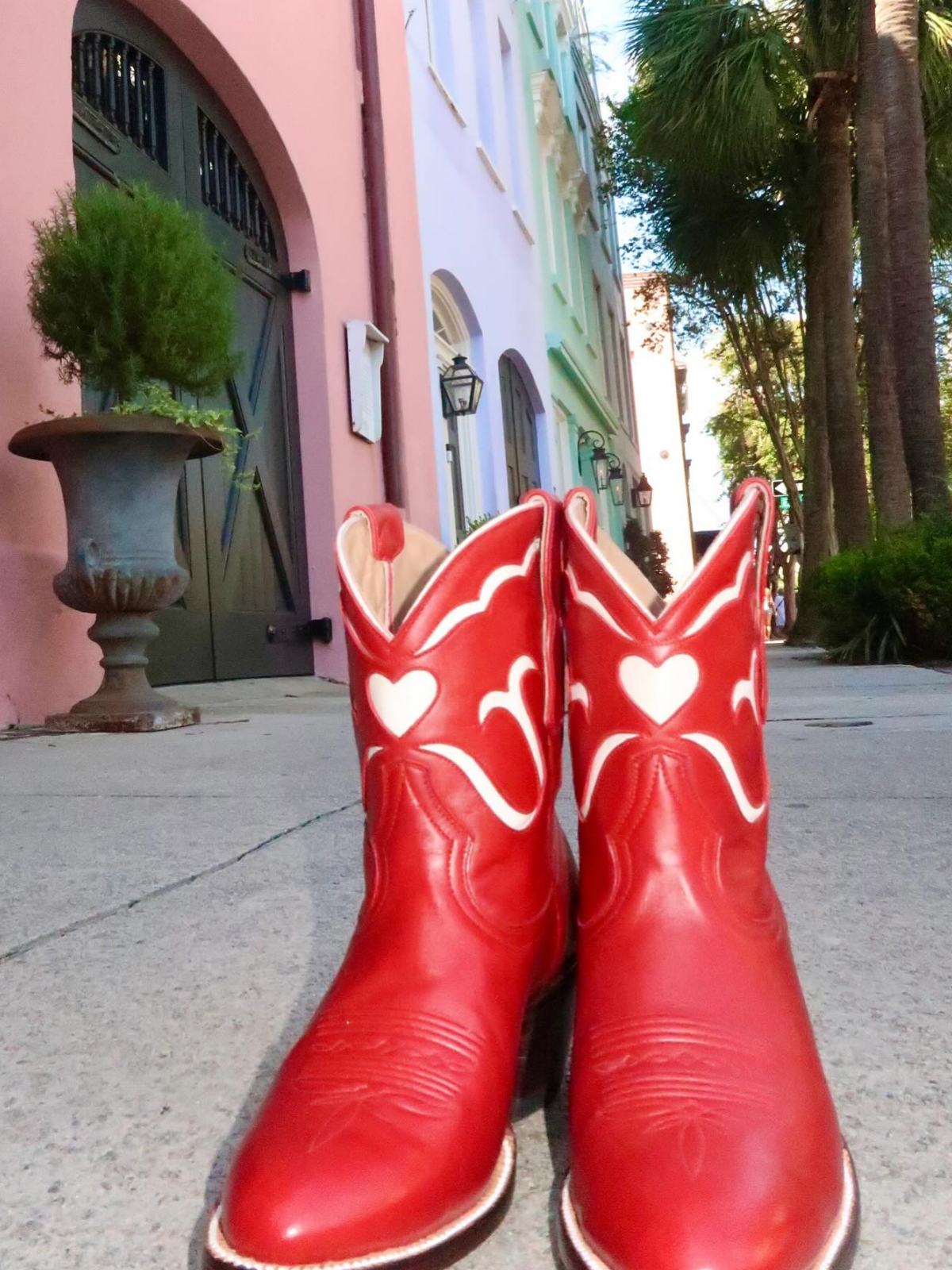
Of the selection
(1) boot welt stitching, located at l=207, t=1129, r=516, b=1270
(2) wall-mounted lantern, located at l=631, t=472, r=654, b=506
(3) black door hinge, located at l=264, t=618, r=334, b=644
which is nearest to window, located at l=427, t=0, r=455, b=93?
(3) black door hinge, located at l=264, t=618, r=334, b=644

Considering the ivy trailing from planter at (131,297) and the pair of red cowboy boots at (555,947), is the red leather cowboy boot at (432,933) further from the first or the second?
the ivy trailing from planter at (131,297)

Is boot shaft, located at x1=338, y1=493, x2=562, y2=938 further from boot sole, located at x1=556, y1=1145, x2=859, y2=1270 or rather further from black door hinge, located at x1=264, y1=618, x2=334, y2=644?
black door hinge, located at x1=264, y1=618, x2=334, y2=644

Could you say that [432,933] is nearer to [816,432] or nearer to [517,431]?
[517,431]

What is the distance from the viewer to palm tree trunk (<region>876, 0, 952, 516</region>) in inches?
319

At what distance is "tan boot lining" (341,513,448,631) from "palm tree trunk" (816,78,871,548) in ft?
31.5

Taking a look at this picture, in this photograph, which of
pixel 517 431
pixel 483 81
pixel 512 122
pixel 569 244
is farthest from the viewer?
pixel 569 244

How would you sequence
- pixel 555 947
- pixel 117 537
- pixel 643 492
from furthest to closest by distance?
pixel 643 492, pixel 117 537, pixel 555 947

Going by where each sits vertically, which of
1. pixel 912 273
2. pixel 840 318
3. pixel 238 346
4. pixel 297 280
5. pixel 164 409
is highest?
pixel 840 318

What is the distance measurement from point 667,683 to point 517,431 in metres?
10.5

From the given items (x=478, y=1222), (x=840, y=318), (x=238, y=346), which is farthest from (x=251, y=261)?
(x=840, y=318)

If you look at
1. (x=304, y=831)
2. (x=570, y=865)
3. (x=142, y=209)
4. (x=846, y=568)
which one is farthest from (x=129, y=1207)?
(x=846, y=568)

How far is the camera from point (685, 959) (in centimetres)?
85

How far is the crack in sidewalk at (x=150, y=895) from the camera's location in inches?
52.6

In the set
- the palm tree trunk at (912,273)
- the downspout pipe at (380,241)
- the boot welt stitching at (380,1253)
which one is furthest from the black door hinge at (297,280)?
the boot welt stitching at (380,1253)
